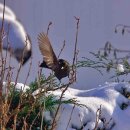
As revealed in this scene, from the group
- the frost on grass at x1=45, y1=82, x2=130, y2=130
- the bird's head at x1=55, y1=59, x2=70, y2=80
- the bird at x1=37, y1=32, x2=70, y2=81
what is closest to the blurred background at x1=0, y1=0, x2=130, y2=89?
the frost on grass at x1=45, y1=82, x2=130, y2=130

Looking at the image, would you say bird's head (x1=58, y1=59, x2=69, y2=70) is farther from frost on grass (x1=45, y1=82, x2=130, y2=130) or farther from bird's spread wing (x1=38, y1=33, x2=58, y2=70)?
frost on grass (x1=45, y1=82, x2=130, y2=130)

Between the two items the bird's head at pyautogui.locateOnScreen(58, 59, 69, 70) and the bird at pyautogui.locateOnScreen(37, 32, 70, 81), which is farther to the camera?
the bird's head at pyautogui.locateOnScreen(58, 59, 69, 70)

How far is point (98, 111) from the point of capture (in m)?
2.66

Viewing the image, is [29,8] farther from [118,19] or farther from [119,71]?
[119,71]

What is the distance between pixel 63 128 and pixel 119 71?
38.1 inches

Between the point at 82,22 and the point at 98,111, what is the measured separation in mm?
3342

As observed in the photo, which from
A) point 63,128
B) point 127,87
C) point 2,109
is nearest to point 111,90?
point 127,87

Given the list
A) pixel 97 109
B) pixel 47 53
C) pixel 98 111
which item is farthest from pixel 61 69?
pixel 98 111

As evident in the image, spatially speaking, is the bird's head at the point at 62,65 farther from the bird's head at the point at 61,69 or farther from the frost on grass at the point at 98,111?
the frost on grass at the point at 98,111

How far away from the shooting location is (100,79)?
19.0 ft

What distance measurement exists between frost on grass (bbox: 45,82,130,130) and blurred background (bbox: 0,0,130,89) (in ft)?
8.52

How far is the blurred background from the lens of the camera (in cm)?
572

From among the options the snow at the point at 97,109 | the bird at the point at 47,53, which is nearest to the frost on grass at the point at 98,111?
the snow at the point at 97,109

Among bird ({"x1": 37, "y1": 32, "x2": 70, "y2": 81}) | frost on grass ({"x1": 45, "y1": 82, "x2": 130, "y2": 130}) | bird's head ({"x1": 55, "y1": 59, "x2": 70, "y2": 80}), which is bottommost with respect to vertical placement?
frost on grass ({"x1": 45, "y1": 82, "x2": 130, "y2": 130})
